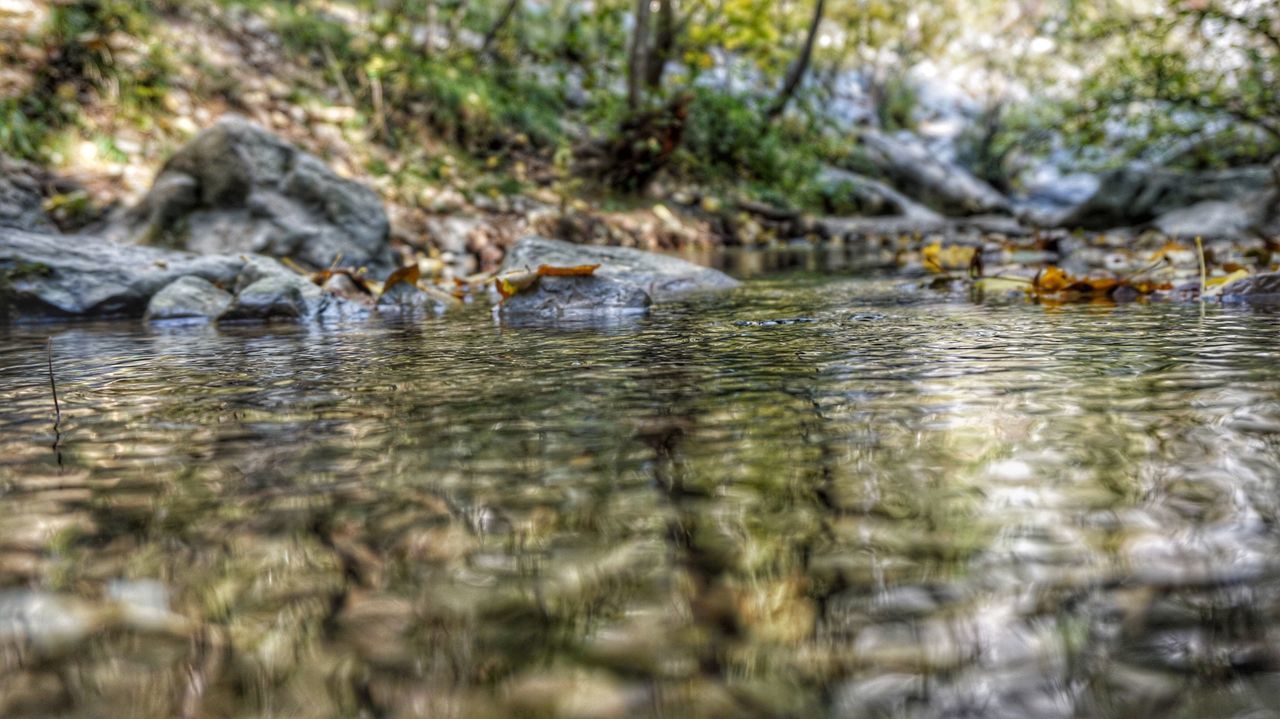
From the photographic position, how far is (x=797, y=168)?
13781 millimetres

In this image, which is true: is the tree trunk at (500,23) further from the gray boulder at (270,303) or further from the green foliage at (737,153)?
the gray boulder at (270,303)

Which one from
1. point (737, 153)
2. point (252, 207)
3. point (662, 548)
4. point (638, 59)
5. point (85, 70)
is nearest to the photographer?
point (662, 548)

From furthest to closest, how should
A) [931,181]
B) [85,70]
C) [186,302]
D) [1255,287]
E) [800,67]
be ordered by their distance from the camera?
1. [931,181]
2. [800,67]
3. [85,70]
4. [186,302]
5. [1255,287]

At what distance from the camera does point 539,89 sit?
1172 centimetres

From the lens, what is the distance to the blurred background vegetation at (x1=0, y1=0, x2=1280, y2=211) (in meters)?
6.95

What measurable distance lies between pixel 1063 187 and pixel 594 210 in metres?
17.5

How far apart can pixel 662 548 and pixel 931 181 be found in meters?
18.8

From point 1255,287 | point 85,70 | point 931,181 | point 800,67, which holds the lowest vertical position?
point 1255,287

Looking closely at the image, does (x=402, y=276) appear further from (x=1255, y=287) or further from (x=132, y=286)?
(x=1255, y=287)

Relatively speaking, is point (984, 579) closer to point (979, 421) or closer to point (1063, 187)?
point (979, 421)

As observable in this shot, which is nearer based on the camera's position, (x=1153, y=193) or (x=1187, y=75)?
(x=1187, y=75)

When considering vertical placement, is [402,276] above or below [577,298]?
above

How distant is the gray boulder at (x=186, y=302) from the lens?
134 inches

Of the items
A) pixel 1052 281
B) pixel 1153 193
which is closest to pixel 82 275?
pixel 1052 281
